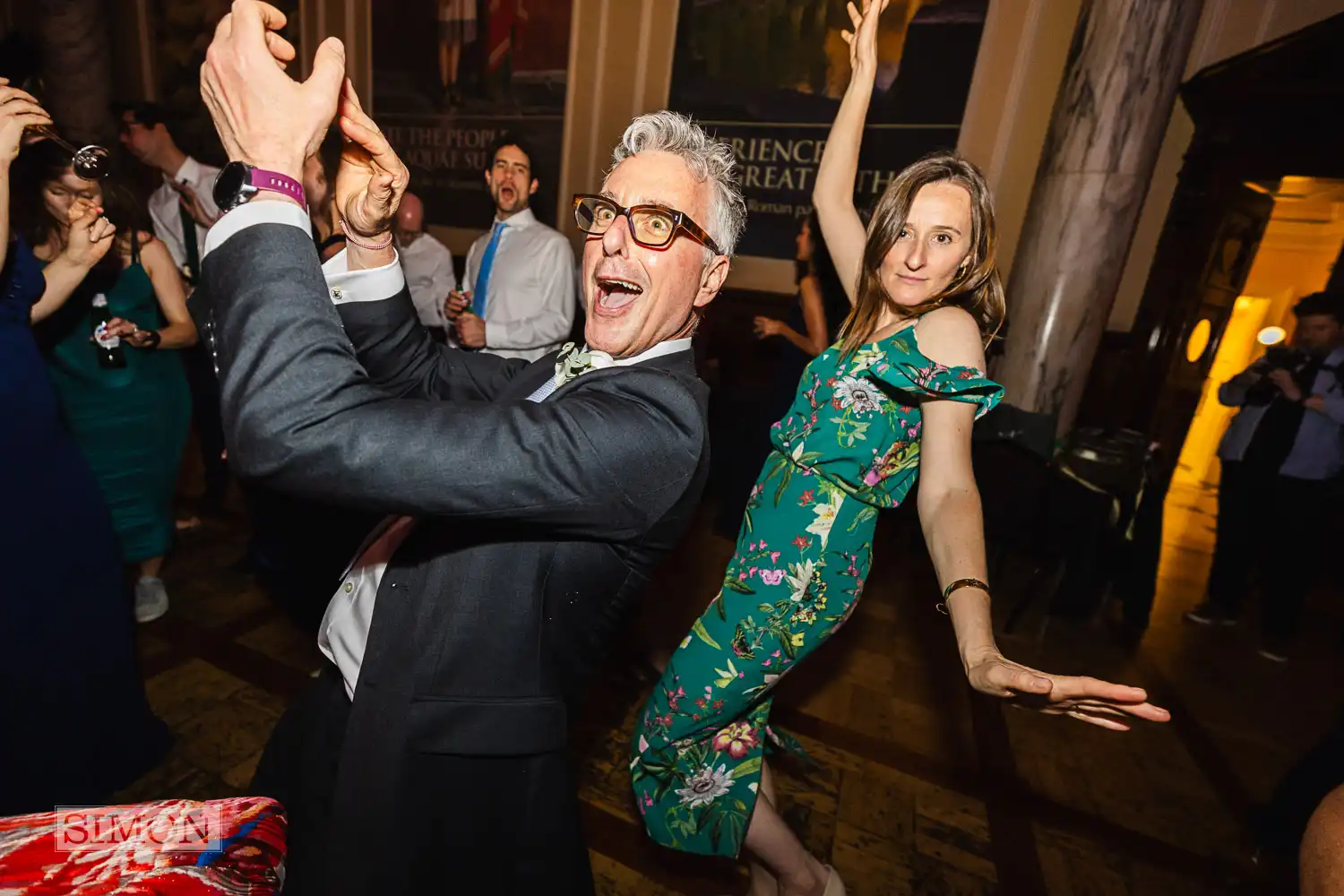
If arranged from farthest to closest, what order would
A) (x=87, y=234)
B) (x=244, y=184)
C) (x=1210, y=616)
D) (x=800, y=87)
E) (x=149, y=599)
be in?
(x=800, y=87) → (x=1210, y=616) → (x=149, y=599) → (x=87, y=234) → (x=244, y=184)

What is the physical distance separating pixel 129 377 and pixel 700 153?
251 cm

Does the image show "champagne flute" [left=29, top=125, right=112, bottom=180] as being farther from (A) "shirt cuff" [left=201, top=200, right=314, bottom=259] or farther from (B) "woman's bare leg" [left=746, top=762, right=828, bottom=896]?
(B) "woman's bare leg" [left=746, top=762, right=828, bottom=896]

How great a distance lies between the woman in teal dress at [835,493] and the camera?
4.43 feet

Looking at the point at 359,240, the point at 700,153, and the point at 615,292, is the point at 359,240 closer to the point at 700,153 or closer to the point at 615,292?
the point at 615,292

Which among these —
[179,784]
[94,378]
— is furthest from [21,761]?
[94,378]

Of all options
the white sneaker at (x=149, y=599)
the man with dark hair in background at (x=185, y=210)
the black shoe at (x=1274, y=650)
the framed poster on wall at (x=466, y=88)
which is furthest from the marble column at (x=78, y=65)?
the black shoe at (x=1274, y=650)

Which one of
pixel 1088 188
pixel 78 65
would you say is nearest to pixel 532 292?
pixel 1088 188

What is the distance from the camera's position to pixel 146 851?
2.71 feet

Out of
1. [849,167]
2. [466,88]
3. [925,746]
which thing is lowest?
[925,746]

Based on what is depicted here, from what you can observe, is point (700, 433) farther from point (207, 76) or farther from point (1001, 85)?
point (1001, 85)

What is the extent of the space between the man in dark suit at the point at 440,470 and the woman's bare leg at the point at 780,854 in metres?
0.68

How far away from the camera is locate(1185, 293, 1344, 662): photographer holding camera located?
3479 mm

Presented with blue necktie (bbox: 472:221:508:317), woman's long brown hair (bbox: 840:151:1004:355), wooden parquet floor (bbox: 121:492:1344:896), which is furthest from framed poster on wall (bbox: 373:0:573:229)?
woman's long brown hair (bbox: 840:151:1004:355)

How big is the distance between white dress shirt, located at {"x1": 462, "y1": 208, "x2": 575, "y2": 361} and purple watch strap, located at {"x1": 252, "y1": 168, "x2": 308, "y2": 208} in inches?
94.4
